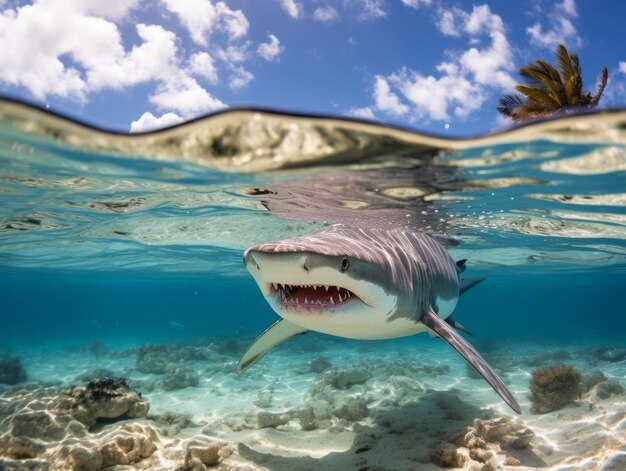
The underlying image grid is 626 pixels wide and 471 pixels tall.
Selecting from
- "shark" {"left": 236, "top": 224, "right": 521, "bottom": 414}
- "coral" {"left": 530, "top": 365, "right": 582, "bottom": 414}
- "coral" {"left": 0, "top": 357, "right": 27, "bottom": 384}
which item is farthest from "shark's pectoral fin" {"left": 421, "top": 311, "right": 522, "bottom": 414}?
"coral" {"left": 0, "top": 357, "right": 27, "bottom": 384}

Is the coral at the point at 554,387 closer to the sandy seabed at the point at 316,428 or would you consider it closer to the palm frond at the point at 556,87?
the sandy seabed at the point at 316,428

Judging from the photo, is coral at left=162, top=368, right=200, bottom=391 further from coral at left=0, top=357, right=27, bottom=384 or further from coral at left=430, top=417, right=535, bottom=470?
coral at left=430, top=417, right=535, bottom=470

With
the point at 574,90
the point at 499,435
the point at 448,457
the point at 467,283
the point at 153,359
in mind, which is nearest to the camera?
the point at 448,457

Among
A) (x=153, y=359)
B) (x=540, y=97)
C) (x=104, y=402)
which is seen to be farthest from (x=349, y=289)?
(x=153, y=359)

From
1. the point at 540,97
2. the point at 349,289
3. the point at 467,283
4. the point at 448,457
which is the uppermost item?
the point at 540,97

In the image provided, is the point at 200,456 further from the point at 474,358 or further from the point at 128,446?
the point at 474,358

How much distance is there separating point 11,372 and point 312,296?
53.6 feet

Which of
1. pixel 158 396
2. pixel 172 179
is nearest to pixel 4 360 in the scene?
pixel 158 396

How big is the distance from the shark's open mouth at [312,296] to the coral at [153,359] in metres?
13.9

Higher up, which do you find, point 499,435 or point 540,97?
point 540,97

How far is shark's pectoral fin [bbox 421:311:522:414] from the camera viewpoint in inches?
158

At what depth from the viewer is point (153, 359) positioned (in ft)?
57.1

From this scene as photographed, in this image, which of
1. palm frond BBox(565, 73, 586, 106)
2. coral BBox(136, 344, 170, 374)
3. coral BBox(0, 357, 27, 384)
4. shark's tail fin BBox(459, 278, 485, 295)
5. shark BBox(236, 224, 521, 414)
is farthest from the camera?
coral BBox(136, 344, 170, 374)

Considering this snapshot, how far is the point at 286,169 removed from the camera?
7957mm
